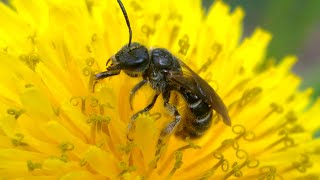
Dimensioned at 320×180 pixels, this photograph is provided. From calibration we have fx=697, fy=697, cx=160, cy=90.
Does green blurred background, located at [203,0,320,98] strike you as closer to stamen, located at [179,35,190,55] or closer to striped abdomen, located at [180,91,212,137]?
stamen, located at [179,35,190,55]

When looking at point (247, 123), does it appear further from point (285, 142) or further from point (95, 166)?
point (95, 166)

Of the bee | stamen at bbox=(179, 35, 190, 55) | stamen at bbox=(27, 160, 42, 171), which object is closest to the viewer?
stamen at bbox=(27, 160, 42, 171)

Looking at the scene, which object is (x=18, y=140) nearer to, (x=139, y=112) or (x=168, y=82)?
(x=139, y=112)

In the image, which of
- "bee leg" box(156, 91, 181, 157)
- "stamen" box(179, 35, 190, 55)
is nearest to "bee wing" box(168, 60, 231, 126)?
"bee leg" box(156, 91, 181, 157)

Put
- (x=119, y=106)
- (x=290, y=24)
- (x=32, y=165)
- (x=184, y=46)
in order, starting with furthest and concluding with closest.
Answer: (x=290, y=24)
(x=184, y=46)
(x=119, y=106)
(x=32, y=165)

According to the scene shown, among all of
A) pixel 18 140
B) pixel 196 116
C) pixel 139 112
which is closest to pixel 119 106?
pixel 139 112
